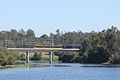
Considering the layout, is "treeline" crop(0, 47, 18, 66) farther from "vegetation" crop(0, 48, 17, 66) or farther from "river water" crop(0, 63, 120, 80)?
"river water" crop(0, 63, 120, 80)

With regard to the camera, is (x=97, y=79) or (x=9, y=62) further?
(x=9, y=62)

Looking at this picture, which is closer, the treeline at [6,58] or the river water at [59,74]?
the river water at [59,74]

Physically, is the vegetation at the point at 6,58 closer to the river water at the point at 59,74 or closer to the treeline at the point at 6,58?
the treeline at the point at 6,58

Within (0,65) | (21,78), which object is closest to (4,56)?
(0,65)

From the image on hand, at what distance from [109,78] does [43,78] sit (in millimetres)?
13174

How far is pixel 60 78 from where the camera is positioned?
121 m

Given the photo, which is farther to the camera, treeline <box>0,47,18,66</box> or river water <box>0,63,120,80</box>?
treeline <box>0,47,18,66</box>

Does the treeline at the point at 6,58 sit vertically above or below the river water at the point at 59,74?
above

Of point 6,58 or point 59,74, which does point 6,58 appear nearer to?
point 6,58

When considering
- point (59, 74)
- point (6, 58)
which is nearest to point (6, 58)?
point (6, 58)

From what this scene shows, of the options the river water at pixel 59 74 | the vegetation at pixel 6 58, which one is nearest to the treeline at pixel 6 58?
the vegetation at pixel 6 58

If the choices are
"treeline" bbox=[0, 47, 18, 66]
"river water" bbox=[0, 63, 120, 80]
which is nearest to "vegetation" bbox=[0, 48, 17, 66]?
"treeline" bbox=[0, 47, 18, 66]

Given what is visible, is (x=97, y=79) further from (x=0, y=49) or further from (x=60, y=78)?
(x=0, y=49)

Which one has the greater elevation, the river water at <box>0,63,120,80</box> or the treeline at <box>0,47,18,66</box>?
the treeline at <box>0,47,18,66</box>
